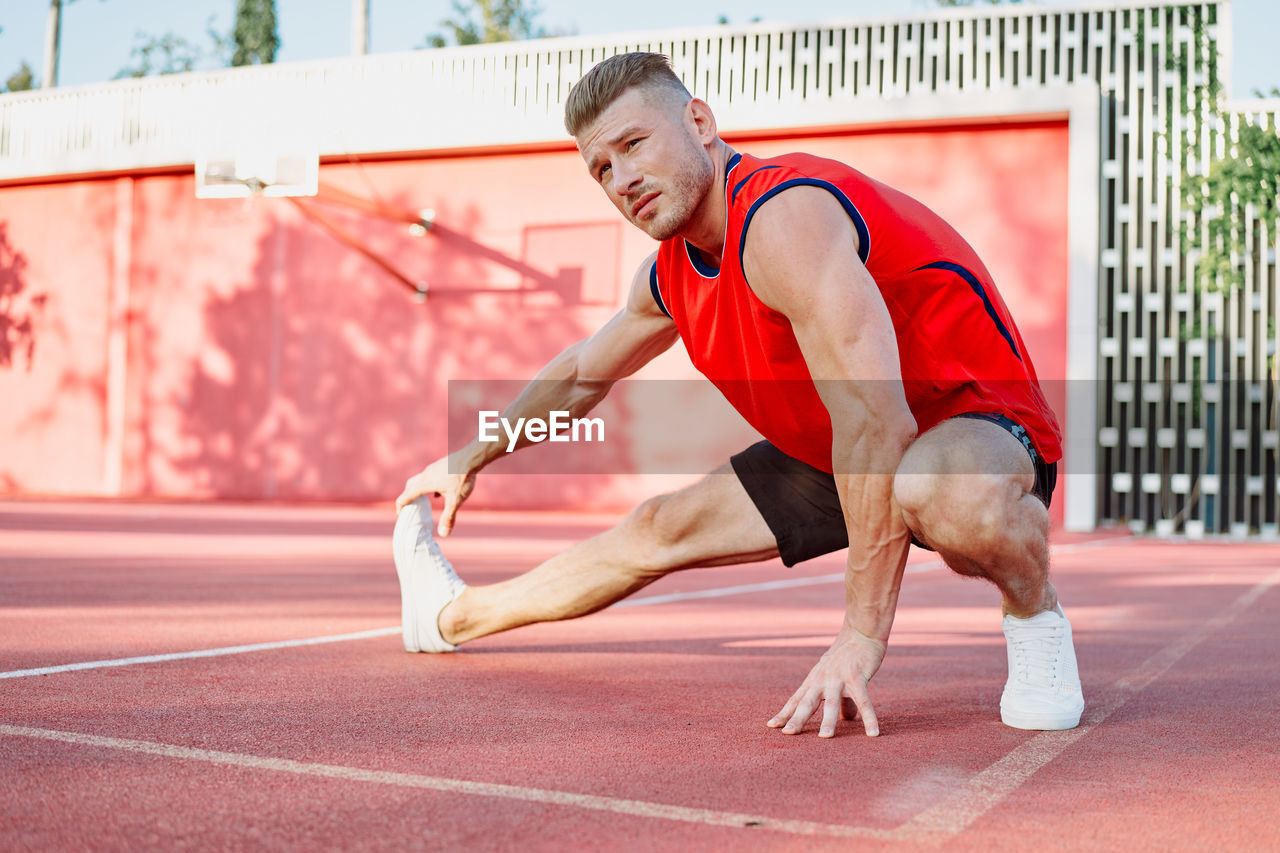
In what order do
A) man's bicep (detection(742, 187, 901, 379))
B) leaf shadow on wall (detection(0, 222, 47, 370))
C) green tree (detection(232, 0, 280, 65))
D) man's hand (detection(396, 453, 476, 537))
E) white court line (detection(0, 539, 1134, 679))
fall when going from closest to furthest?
man's bicep (detection(742, 187, 901, 379)) < white court line (detection(0, 539, 1134, 679)) < man's hand (detection(396, 453, 476, 537)) < leaf shadow on wall (detection(0, 222, 47, 370)) < green tree (detection(232, 0, 280, 65))

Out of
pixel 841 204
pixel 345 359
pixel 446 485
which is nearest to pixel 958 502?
pixel 841 204

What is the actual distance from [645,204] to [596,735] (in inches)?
37.0

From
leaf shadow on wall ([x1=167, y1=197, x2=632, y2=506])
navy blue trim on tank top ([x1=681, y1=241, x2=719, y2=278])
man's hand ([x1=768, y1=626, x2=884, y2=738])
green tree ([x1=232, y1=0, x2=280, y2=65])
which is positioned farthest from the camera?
green tree ([x1=232, y1=0, x2=280, y2=65])

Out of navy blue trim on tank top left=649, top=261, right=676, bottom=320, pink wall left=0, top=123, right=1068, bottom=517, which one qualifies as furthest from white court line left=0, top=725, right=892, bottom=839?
pink wall left=0, top=123, right=1068, bottom=517

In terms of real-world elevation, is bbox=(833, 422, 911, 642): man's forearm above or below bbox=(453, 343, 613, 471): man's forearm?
Result: below

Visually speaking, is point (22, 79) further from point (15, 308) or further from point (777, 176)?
point (777, 176)

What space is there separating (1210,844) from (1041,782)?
331mm

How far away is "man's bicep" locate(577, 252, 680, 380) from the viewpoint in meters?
2.82

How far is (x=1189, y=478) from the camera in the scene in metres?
11.3

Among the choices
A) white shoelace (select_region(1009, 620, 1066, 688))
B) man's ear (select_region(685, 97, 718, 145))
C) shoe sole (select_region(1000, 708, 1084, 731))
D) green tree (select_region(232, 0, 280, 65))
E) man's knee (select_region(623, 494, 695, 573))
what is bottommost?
shoe sole (select_region(1000, 708, 1084, 731))

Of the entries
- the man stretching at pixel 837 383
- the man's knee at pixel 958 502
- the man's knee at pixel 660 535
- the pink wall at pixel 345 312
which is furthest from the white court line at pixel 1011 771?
the pink wall at pixel 345 312

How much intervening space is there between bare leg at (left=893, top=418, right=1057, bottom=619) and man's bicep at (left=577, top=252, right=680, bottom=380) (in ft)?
2.69

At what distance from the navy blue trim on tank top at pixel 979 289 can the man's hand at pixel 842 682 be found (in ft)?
2.12

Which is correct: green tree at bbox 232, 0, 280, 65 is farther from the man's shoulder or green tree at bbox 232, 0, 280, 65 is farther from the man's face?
the man's shoulder
